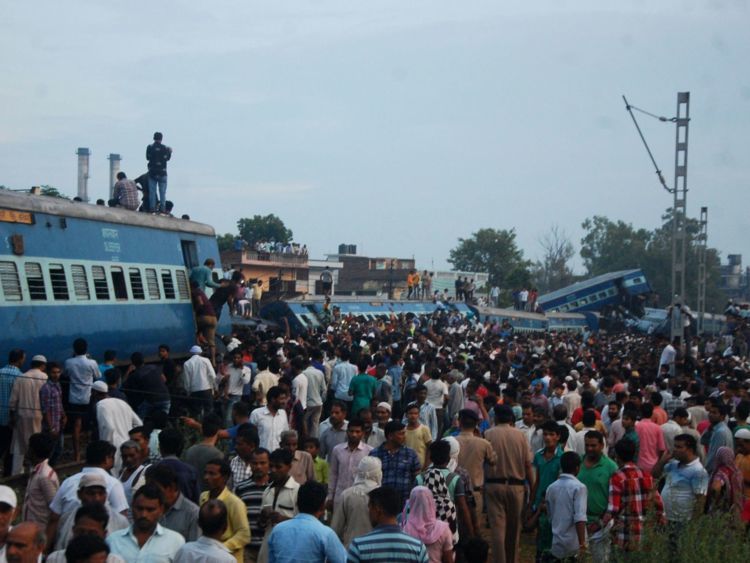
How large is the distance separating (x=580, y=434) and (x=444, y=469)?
3464 millimetres

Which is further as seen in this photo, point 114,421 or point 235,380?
point 235,380

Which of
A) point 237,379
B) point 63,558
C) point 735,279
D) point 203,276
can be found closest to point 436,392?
point 237,379

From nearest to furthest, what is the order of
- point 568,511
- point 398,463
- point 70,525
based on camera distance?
point 70,525 → point 568,511 → point 398,463

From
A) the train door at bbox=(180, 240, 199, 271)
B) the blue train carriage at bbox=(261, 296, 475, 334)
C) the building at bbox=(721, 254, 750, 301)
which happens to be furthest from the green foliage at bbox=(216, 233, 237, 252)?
the building at bbox=(721, 254, 750, 301)

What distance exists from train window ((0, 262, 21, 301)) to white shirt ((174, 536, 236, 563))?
941cm

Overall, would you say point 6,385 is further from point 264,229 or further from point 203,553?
point 264,229

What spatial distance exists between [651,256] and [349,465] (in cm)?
10830

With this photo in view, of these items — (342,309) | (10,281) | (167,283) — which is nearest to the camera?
(10,281)

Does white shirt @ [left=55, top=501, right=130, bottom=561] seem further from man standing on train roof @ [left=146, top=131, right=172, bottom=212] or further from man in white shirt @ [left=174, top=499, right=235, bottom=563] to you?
man standing on train roof @ [left=146, top=131, right=172, bottom=212]

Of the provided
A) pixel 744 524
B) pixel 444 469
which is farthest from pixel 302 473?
pixel 744 524

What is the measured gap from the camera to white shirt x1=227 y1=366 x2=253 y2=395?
15812mm

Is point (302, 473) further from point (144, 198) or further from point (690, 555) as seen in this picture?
point (144, 198)

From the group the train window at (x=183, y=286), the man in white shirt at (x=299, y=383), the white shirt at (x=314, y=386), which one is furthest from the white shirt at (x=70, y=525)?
the train window at (x=183, y=286)

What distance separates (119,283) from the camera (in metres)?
18.3
